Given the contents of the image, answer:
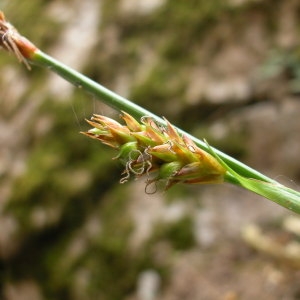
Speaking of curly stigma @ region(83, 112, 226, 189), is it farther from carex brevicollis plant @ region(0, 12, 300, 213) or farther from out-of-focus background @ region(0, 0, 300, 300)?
out-of-focus background @ region(0, 0, 300, 300)

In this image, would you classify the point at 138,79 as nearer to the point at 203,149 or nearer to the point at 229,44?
the point at 229,44

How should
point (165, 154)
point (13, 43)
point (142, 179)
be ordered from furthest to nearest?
point (142, 179), point (13, 43), point (165, 154)

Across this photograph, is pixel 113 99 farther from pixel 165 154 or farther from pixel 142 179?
pixel 142 179

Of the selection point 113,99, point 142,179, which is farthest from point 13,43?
point 142,179

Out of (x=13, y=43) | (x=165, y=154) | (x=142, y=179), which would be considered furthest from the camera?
(x=142, y=179)

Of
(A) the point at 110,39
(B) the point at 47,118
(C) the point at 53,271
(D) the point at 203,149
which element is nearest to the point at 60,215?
(C) the point at 53,271

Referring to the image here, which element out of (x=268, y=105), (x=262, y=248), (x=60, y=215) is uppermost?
(x=60, y=215)
